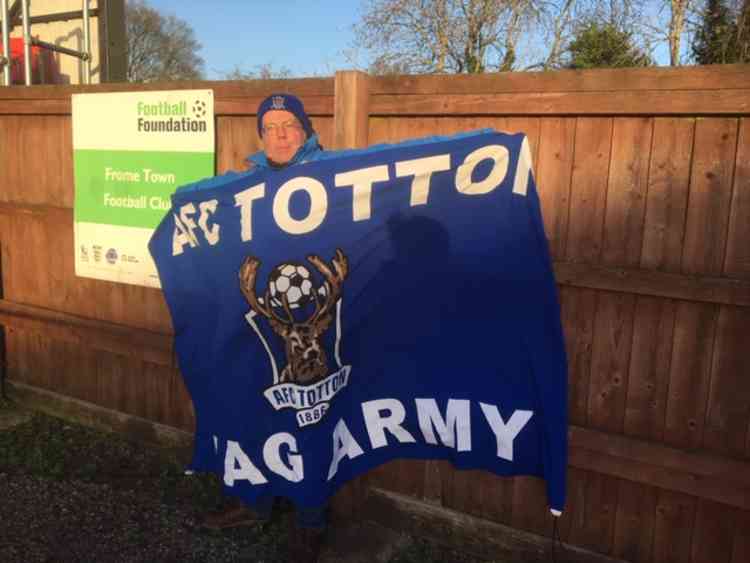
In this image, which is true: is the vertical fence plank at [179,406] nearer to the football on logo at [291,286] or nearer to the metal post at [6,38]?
the football on logo at [291,286]

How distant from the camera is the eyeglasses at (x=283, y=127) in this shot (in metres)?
3.33

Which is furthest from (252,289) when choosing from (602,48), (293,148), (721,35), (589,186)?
(602,48)

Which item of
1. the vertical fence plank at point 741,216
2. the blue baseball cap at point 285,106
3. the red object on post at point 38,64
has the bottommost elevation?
the vertical fence plank at point 741,216

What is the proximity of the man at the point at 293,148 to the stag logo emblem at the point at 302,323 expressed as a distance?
509 millimetres

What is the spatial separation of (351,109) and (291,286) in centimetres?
97

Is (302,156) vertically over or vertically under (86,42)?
under

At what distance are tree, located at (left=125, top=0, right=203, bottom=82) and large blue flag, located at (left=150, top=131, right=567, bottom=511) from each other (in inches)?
1300

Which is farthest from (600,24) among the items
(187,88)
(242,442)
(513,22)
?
(242,442)

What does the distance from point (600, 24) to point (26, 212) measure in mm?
15129

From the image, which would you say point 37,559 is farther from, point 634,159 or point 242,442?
point 634,159

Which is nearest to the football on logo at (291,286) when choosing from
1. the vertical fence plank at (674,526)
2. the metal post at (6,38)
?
the vertical fence plank at (674,526)

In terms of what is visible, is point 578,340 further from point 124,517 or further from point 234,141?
point 124,517

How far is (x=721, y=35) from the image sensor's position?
13.0m

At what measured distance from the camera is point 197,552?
3.50 metres
